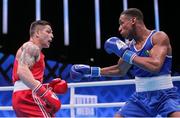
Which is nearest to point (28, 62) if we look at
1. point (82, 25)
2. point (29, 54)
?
point (29, 54)

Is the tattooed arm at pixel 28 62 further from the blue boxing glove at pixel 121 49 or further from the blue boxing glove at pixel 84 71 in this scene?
the blue boxing glove at pixel 121 49

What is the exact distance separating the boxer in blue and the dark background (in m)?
5.60

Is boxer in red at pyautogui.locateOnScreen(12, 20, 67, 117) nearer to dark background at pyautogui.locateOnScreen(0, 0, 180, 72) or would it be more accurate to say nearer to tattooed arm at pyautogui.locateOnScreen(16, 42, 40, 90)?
tattooed arm at pyautogui.locateOnScreen(16, 42, 40, 90)

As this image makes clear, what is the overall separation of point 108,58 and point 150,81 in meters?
7.71

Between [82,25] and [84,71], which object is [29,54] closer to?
[84,71]

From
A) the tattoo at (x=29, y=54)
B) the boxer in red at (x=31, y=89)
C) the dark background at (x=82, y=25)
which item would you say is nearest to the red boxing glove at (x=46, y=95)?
the boxer in red at (x=31, y=89)

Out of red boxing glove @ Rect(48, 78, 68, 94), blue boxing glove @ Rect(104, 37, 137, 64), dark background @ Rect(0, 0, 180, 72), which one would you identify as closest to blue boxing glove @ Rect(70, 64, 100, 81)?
red boxing glove @ Rect(48, 78, 68, 94)

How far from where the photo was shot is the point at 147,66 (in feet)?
6.80

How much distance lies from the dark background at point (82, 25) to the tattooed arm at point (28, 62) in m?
5.51

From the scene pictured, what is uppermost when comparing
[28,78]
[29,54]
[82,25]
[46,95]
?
[82,25]

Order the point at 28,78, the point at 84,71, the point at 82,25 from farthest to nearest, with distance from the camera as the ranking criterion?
1. the point at 82,25
2. the point at 84,71
3. the point at 28,78

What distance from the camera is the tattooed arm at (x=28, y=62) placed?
2.21 m

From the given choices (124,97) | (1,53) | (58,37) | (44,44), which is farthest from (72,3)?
(44,44)

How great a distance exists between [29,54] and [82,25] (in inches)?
258
